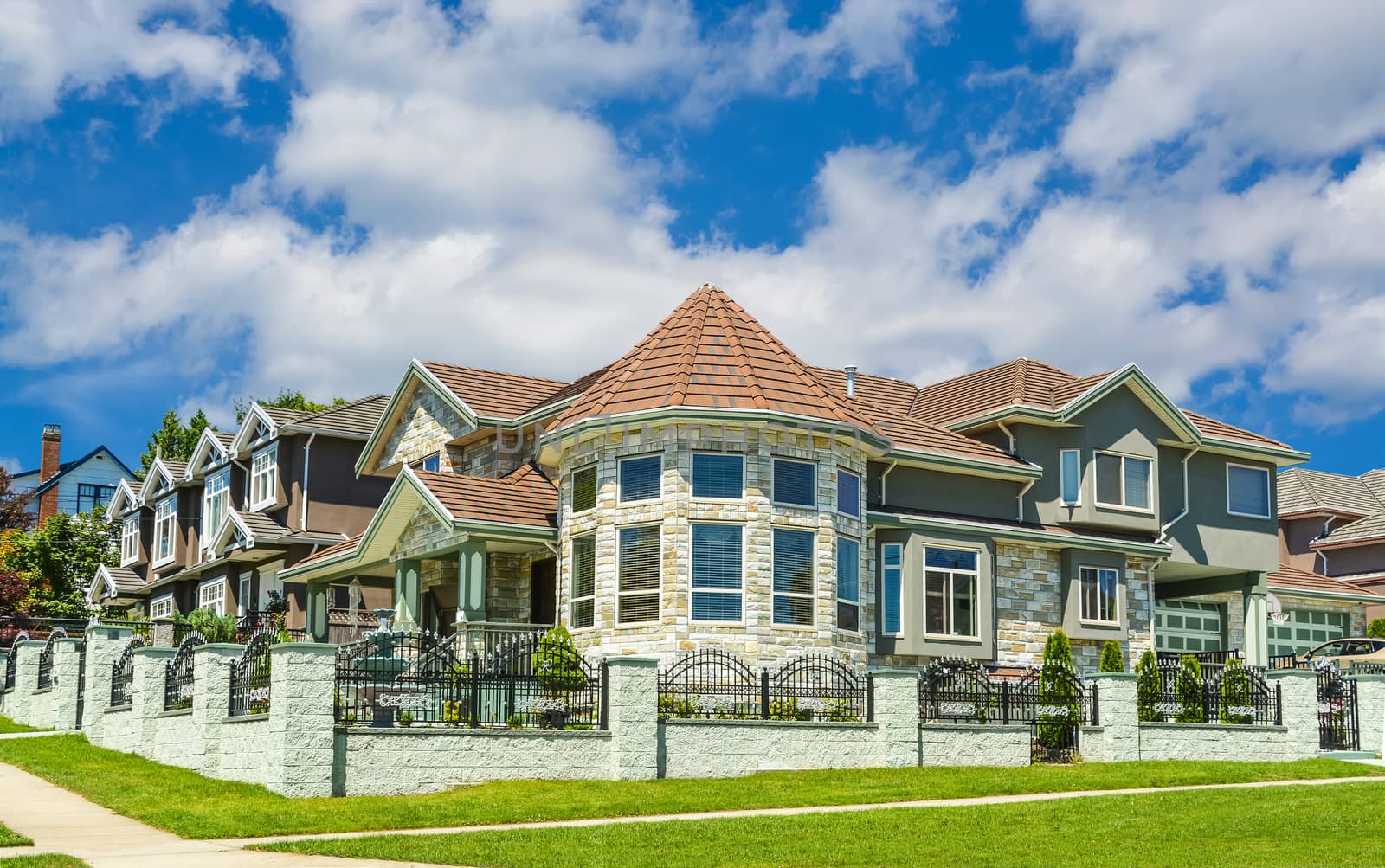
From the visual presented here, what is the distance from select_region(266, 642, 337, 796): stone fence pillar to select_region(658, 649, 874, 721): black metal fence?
4554 mm

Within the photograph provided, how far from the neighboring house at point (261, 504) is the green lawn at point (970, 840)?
26.1 metres

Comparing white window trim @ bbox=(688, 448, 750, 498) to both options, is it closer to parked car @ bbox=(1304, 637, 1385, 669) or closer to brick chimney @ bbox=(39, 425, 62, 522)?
parked car @ bbox=(1304, 637, 1385, 669)

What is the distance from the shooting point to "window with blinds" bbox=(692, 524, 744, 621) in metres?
24.8

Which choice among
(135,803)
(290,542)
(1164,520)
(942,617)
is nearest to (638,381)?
(942,617)

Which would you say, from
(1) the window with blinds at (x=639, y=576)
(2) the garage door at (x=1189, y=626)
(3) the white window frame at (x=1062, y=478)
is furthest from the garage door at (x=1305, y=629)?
(1) the window with blinds at (x=639, y=576)

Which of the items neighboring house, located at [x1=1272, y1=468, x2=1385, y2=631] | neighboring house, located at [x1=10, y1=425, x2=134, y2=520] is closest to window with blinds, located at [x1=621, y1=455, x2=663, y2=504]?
neighboring house, located at [x1=1272, y1=468, x2=1385, y2=631]

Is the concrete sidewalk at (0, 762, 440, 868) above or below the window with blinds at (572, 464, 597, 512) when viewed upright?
below

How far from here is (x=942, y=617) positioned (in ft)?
95.3

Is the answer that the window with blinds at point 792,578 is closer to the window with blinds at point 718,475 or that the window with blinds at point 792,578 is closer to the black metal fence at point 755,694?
the window with blinds at point 718,475

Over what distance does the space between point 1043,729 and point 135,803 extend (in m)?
12.9

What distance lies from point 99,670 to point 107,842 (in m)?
11.0

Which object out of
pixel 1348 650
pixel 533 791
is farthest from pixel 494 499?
pixel 1348 650

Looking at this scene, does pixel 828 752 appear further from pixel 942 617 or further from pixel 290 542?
pixel 290 542

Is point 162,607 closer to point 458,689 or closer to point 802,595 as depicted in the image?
point 802,595
